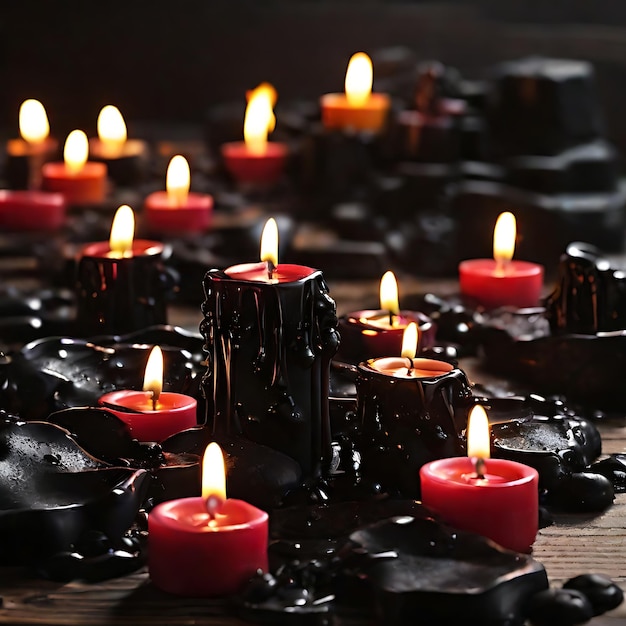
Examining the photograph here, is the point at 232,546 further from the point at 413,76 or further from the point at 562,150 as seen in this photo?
the point at 413,76

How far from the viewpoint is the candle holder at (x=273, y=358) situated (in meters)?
1.39

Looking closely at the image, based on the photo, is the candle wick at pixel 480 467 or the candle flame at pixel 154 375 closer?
the candle wick at pixel 480 467

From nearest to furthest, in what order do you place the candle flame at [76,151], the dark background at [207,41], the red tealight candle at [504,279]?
the red tealight candle at [504,279], the candle flame at [76,151], the dark background at [207,41]

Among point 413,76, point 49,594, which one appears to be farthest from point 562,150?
point 49,594

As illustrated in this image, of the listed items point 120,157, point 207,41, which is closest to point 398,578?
point 120,157

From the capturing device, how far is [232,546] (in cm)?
117

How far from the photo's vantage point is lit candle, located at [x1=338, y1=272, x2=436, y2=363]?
1726 mm

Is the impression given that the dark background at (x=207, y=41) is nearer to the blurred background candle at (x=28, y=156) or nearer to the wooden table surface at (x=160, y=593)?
the blurred background candle at (x=28, y=156)

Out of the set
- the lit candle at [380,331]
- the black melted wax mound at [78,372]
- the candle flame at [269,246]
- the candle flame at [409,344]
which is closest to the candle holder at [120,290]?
the black melted wax mound at [78,372]

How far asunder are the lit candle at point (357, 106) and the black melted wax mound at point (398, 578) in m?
1.72

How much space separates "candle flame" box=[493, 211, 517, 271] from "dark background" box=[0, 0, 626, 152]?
1.93 meters

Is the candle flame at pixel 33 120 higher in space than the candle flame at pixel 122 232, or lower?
higher

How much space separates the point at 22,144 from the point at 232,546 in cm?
213

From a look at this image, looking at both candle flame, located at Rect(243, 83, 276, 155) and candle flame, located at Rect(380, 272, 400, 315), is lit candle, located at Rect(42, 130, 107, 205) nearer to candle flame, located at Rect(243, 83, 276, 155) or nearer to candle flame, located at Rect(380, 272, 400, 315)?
candle flame, located at Rect(243, 83, 276, 155)
